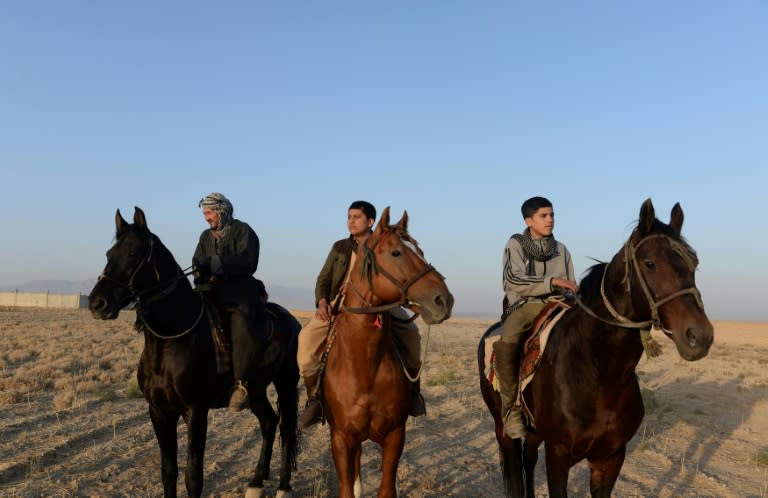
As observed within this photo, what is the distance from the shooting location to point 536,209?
6.08 meters

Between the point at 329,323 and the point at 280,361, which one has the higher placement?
the point at 329,323

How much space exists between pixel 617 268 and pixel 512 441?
2745 mm

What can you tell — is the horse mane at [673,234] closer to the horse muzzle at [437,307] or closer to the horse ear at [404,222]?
the horse muzzle at [437,307]

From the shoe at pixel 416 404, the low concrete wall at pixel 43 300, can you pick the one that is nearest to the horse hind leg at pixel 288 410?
the shoe at pixel 416 404

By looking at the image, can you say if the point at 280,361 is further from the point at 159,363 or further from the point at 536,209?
the point at 536,209

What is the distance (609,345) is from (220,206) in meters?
4.97

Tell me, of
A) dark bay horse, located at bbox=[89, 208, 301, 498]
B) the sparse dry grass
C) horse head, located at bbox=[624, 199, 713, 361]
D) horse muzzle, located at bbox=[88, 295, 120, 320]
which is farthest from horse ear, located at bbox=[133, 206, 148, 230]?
the sparse dry grass

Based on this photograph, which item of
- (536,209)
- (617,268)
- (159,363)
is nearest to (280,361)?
(159,363)

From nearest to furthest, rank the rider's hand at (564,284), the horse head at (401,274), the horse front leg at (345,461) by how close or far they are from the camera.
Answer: the horse head at (401,274) < the horse front leg at (345,461) < the rider's hand at (564,284)

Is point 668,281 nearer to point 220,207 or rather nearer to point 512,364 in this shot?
point 512,364

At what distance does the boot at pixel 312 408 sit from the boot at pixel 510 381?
183 centimetres

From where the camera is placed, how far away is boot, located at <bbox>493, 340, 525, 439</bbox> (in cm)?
577

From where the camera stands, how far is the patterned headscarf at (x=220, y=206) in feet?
24.4

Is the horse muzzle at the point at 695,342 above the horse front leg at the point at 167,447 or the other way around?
above
